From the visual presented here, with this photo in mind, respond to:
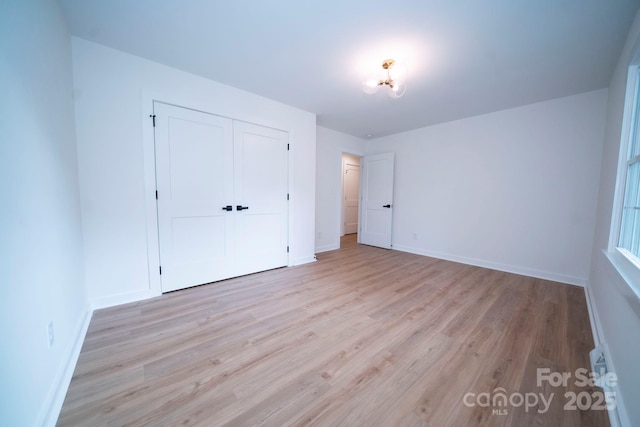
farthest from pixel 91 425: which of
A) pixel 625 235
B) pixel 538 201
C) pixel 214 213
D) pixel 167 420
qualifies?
pixel 538 201

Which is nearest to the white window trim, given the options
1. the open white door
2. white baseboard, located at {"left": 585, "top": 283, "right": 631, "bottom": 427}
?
white baseboard, located at {"left": 585, "top": 283, "right": 631, "bottom": 427}

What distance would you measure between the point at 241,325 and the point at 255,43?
2610mm

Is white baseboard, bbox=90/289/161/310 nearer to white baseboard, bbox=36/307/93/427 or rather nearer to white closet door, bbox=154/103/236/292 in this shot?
white closet door, bbox=154/103/236/292

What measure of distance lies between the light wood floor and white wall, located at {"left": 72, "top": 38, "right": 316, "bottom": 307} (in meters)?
0.36

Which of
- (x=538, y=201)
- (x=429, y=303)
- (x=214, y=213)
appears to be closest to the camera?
(x=429, y=303)

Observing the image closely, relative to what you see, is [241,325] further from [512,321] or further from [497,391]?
[512,321]

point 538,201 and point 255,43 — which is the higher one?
point 255,43

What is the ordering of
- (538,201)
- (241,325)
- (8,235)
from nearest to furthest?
(8,235) < (241,325) < (538,201)

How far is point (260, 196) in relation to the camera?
324cm

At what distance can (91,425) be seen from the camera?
1.09 m

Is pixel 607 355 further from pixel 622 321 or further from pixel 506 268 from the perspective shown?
pixel 506 268

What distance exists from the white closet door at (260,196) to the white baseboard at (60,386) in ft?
5.25

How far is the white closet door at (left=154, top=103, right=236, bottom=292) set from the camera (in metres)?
2.48

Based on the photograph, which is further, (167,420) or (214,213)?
(214,213)
